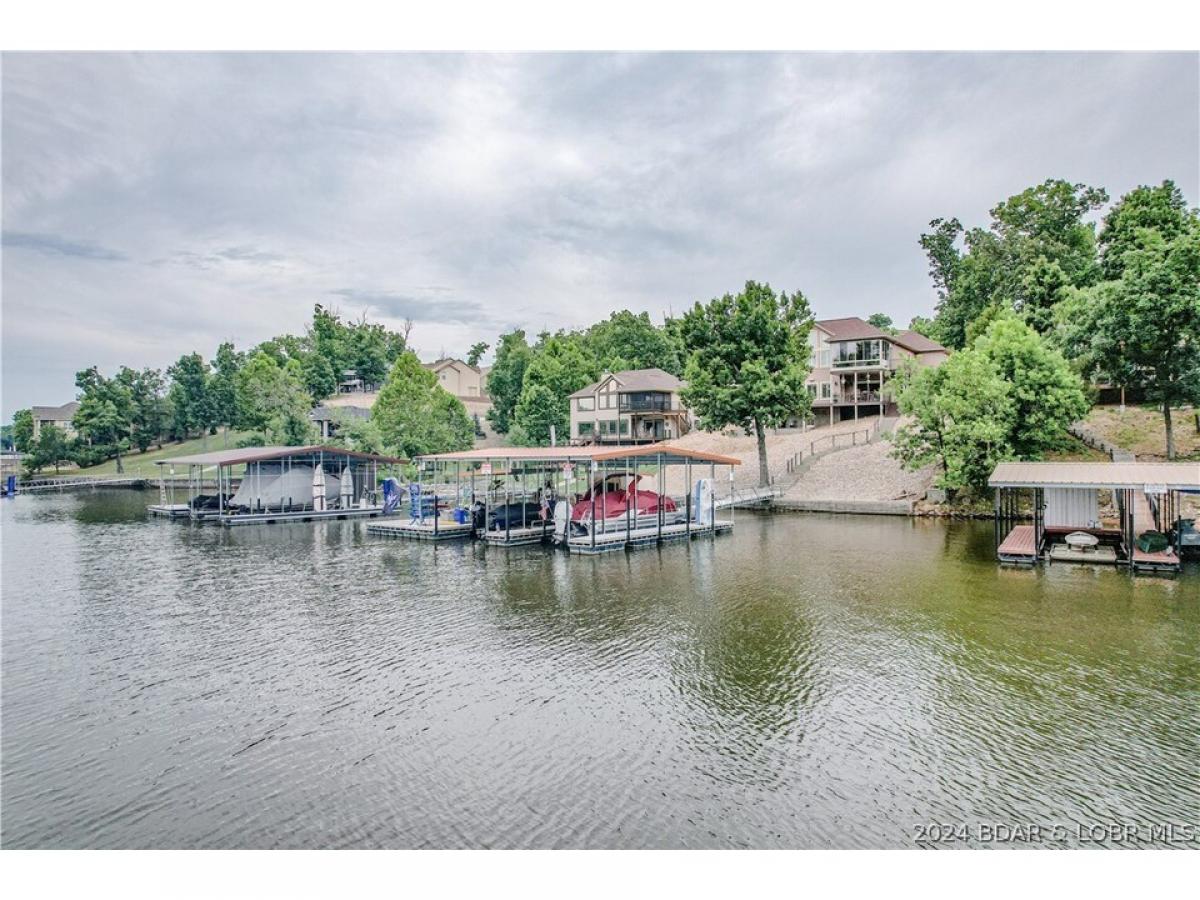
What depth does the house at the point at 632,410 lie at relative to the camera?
54781 mm

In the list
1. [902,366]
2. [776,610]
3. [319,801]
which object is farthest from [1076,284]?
[319,801]

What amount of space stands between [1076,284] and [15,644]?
162 feet

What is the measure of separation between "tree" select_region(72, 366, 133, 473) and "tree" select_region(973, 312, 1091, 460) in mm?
71317

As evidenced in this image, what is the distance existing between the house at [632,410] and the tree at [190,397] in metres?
43.8

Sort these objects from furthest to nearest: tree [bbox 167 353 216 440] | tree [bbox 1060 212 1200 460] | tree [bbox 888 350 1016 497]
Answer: tree [bbox 167 353 216 440] < tree [bbox 888 350 1016 497] < tree [bbox 1060 212 1200 460]

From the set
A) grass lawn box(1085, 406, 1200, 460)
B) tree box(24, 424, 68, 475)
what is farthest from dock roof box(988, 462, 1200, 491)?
tree box(24, 424, 68, 475)

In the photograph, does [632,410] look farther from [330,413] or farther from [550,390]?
[330,413]

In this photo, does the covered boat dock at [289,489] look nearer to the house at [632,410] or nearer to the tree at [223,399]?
the house at [632,410]

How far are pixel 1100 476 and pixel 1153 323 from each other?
36.4 feet

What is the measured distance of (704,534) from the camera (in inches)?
1030

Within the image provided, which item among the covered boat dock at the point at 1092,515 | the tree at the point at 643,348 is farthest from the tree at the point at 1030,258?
the tree at the point at 643,348

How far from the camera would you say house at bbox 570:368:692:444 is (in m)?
54.8

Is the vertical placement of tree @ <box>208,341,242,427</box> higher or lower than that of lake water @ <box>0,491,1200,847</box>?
higher

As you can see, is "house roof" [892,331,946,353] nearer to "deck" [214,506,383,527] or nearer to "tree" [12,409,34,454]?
"deck" [214,506,383,527]
